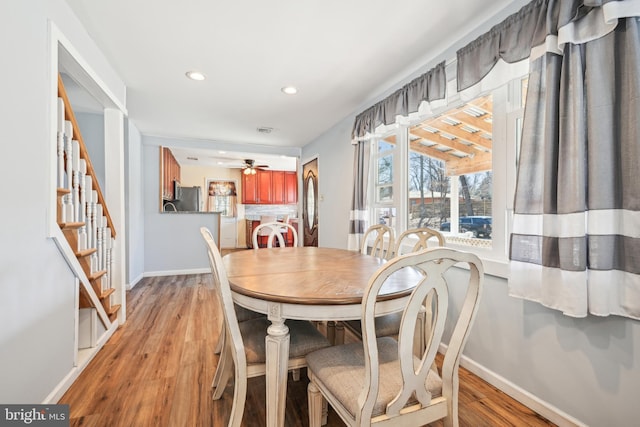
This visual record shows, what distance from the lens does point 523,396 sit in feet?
5.06

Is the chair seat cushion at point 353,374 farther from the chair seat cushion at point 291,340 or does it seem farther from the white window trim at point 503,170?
the white window trim at point 503,170

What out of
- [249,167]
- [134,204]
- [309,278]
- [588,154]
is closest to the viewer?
[588,154]

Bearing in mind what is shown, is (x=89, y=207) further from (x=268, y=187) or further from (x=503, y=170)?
(x=268, y=187)

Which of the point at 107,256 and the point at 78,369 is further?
the point at 107,256

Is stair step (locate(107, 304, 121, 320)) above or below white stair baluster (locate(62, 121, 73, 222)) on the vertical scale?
below

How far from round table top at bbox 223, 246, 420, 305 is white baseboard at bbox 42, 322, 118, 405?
1.09m

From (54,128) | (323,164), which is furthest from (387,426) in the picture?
(323,164)

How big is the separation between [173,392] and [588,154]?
8.02ft

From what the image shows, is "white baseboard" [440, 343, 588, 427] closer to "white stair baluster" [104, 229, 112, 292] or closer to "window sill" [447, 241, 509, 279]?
"window sill" [447, 241, 509, 279]

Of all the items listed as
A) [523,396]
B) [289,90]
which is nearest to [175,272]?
[289,90]

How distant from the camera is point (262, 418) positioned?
142 centimetres

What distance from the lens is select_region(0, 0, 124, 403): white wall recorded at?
1.18 meters

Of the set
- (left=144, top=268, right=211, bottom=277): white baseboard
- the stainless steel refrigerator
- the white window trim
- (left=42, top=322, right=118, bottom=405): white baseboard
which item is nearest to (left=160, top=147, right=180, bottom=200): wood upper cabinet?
the stainless steel refrigerator

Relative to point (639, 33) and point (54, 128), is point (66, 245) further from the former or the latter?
point (639, 33)
